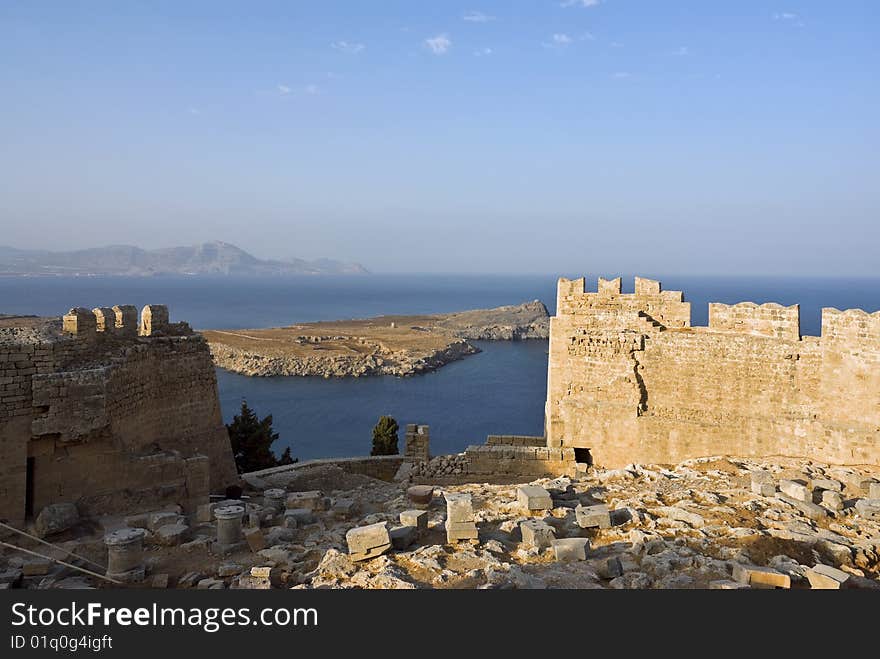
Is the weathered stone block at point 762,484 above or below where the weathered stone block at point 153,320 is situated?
below

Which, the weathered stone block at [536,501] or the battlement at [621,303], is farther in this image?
the battlement at [621,303]

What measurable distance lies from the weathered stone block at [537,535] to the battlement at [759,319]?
686cm

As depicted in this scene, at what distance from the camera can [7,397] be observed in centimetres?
865

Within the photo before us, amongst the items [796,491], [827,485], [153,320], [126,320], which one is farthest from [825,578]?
[153,320]

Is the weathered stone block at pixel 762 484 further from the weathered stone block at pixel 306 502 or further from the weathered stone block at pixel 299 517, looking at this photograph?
the weathered stone block at pixel 306 502

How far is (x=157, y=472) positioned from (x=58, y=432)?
1.82 m

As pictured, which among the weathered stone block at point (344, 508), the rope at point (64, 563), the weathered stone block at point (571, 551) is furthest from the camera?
the weathered stone block at point (344, 508)

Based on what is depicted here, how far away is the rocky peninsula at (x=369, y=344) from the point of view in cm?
6231

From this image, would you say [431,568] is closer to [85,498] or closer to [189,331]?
[85,498]

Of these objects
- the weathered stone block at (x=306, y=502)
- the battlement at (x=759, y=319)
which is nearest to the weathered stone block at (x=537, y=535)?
the weathered stone block at (x=306, y=502)

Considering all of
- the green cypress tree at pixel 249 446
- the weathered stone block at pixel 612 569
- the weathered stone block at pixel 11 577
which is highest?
the weathered stone block at pixel 612 569

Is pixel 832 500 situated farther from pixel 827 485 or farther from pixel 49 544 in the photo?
pixel 49 544

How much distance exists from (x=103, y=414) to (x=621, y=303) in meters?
10.5

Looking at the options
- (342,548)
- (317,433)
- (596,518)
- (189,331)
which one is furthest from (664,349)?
(317,433)
